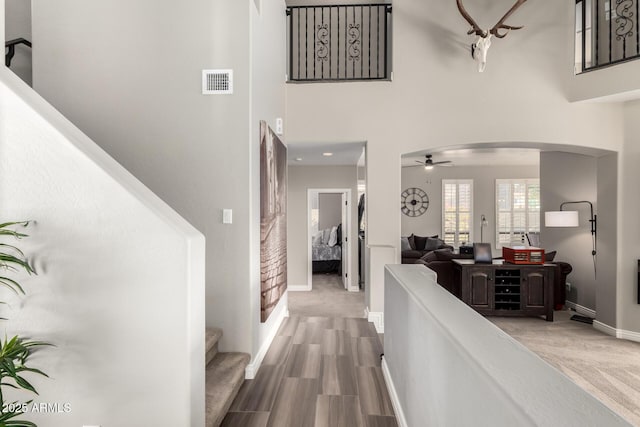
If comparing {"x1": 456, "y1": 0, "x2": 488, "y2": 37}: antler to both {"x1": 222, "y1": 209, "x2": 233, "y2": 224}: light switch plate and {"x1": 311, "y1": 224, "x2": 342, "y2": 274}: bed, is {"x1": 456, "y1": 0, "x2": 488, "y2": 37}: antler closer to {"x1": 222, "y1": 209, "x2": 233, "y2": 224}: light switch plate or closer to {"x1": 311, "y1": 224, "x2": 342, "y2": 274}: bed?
{"x1": 222, "y1": 209, "x2": 233, "y2": 224}: light switch plate

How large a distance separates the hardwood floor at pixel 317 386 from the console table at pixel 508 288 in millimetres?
1945

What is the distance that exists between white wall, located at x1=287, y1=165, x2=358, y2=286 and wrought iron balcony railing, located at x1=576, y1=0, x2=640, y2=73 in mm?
3930

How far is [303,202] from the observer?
23.4ft

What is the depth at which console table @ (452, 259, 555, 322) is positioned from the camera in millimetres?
5039

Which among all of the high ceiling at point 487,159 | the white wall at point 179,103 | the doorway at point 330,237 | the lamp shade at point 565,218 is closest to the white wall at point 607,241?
the lamp shade at point 565,218

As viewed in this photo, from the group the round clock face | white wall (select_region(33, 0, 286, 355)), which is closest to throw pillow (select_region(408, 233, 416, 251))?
the round clock face

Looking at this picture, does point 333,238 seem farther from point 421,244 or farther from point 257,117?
point 257,117

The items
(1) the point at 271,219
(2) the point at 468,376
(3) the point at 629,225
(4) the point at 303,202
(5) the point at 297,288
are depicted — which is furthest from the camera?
(4) the point at 303,202

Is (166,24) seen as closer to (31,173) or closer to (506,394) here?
(31,173)

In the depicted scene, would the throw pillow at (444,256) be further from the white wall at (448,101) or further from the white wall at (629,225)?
the white wall at (629,225)

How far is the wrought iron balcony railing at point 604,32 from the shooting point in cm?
410

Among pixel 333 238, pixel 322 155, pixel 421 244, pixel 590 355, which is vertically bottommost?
pixel 590 355

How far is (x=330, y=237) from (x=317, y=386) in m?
6.27

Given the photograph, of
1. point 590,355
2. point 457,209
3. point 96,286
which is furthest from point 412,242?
point 96,286
